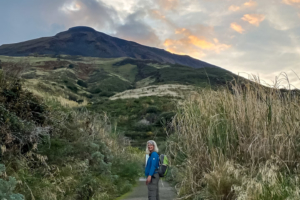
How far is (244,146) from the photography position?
5.39 metres

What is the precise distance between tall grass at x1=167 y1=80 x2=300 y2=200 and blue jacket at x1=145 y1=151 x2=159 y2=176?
2.16 feet

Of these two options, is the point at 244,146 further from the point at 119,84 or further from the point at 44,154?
the point at 119,84

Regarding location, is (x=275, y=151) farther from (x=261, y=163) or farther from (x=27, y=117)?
(x=27, y=117)

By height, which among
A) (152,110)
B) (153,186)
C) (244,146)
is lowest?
(153,186)

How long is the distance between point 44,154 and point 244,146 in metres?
3.78

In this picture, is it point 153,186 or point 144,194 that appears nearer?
point 153,186

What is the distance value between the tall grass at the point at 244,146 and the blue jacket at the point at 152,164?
2.16 feet

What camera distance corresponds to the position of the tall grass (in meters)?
4.55

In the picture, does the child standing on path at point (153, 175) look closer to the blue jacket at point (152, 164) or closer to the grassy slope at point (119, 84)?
the blue jacket at point (152, 164)

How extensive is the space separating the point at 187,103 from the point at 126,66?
370 feet

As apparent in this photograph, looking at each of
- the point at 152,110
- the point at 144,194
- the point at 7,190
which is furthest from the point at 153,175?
the point at 152,110

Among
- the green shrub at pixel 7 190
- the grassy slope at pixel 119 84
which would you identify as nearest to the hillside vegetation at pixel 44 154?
the green shrub at pixel 7 190

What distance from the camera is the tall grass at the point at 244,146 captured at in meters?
4.55

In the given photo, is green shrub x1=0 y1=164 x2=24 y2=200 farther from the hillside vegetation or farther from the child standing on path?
the child standing on path
